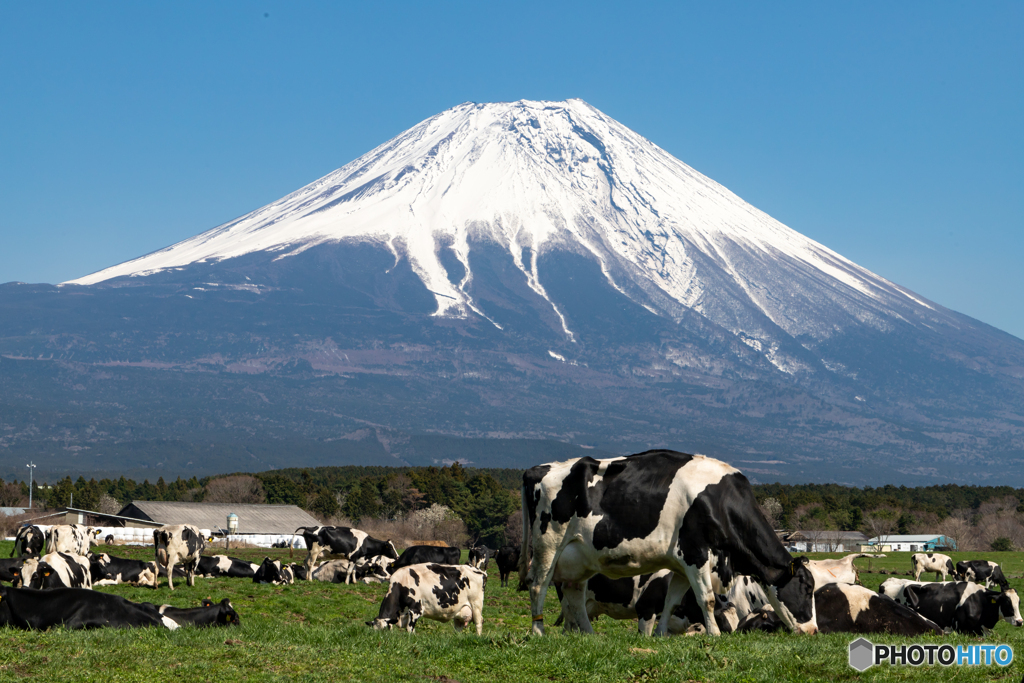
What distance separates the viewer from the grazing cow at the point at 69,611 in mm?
16250

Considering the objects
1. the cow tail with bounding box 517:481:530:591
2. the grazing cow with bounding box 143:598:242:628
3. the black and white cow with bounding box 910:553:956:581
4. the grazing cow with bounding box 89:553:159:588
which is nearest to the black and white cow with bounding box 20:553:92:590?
the grazing cow with bounding box 89:553:159:588

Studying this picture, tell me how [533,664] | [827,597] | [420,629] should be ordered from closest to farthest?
[533,664] → [827,597] → [420,629]

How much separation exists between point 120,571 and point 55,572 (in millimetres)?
6211

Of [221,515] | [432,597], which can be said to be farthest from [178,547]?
[221,515]

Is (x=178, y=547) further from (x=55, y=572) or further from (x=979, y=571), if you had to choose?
(x=979, y=571)

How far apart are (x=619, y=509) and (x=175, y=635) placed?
652 centimetres

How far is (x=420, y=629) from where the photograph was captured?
20688mm

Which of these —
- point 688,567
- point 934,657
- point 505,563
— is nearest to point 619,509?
point 688,567

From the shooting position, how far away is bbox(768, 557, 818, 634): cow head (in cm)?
1543

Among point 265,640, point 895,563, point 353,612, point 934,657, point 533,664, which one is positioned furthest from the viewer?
point 895,563

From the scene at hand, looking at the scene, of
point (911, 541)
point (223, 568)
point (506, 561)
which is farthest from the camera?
point (911, 541)

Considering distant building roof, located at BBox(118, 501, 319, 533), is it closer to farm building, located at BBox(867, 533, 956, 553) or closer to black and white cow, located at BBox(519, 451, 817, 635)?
farm building, located at BBox(867, 533, 956, 553)

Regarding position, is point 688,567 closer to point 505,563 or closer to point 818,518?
point 505,563

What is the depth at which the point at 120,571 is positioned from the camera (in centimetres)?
2945
